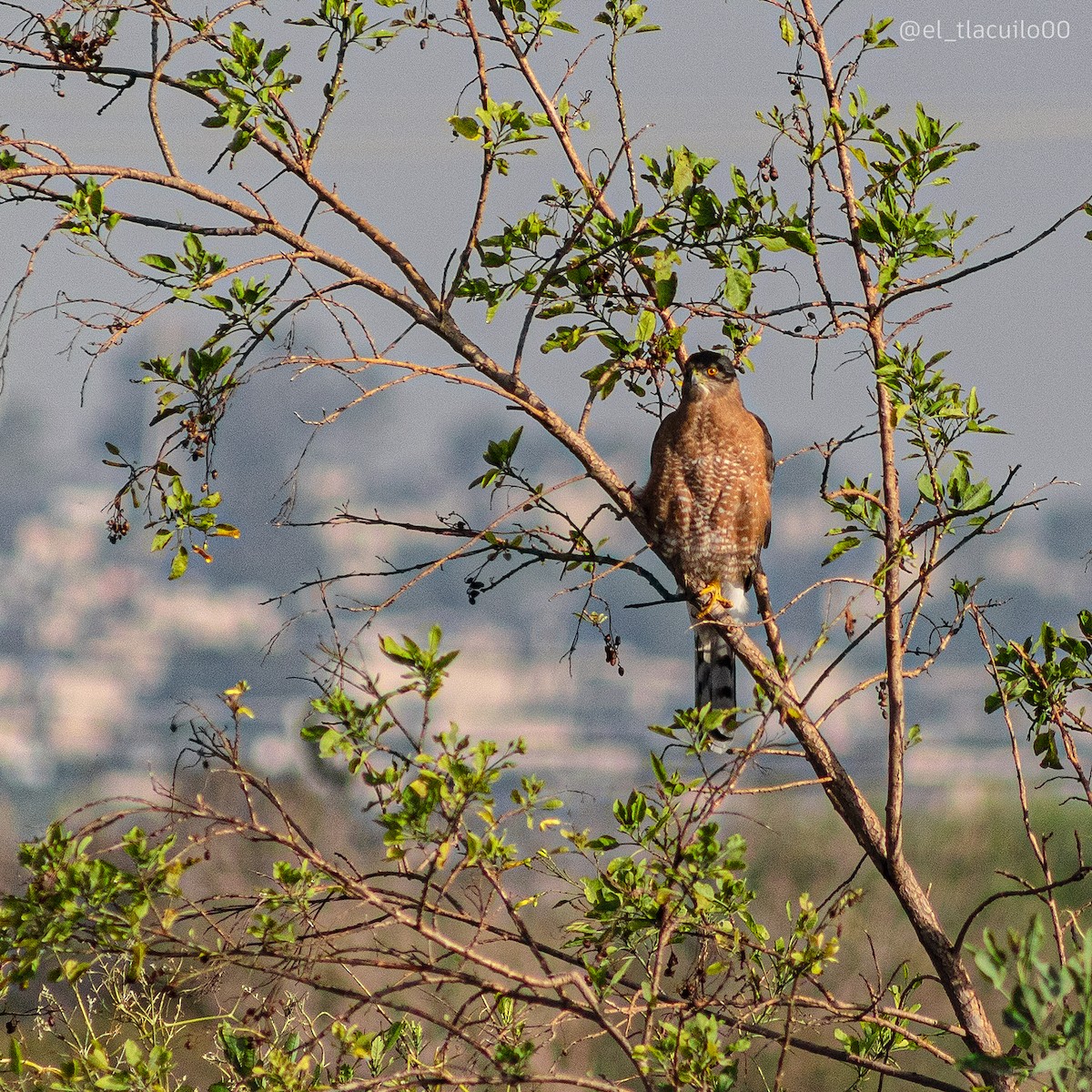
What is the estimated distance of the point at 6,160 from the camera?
2906 mm

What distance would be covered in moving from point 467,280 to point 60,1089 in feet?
6.34

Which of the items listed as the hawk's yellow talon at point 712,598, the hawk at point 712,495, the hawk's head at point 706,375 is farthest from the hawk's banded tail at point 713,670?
the hawk's head at point 706,375

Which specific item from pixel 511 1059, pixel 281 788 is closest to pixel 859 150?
pixel 511 1059

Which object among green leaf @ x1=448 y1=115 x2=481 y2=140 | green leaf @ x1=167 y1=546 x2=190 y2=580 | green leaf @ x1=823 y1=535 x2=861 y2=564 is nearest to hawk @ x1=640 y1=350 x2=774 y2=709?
green leaf @ x1=823 y1=535 x2=861 y2=564

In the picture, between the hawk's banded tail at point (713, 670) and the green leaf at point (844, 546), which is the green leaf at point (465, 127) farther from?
the hawk's banded tail at point (713, 670)

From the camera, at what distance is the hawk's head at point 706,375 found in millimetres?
4262

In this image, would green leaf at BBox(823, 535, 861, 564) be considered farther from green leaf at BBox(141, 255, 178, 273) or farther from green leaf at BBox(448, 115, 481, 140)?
green leaf at BBox(141, 255, 178, 273)

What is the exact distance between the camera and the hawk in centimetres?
424

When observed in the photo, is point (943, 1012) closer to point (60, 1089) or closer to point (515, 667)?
point (60, 1089)

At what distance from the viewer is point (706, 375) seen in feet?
14.1

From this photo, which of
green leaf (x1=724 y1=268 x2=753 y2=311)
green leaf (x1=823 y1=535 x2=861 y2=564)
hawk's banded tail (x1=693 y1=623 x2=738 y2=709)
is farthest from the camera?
hawk's banded tail (x1=693 y1=623 x2=738 y2=709)

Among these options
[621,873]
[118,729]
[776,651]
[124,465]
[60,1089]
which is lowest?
[60,1089]

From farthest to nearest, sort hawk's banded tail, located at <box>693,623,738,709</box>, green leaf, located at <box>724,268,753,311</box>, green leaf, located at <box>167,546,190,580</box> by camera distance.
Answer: hawk's banded tail, located at <box>693,623,738,709</box>, green leaf, located at <box>167,546,190,580</box>, green leaf, located at <box>724,268,753,311</box>

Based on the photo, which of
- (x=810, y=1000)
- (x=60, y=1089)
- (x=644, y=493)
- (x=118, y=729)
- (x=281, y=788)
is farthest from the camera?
(x=118, y=729)
